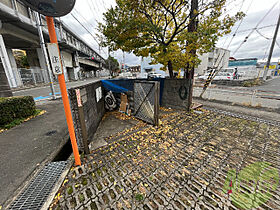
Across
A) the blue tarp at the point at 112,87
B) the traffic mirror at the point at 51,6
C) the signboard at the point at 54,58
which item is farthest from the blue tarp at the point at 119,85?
the traffic mirror at the point at 51,6

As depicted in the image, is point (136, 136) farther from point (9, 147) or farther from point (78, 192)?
point (9, 147)

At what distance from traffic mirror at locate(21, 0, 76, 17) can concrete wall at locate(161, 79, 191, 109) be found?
5546 millimetres

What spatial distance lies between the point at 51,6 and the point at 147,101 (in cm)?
375

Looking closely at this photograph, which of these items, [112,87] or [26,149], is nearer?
[26,149]

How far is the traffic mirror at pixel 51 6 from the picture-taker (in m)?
1.73

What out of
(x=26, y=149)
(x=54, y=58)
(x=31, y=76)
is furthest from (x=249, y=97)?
(x=31, y=76)

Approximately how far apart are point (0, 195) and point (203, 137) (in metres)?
5.05

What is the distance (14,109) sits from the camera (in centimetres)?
491

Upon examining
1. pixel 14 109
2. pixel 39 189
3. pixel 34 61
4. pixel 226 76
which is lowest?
pixel 39 189

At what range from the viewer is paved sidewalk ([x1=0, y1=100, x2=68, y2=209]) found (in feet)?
7.89

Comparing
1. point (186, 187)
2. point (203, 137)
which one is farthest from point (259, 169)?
point (186, 187)

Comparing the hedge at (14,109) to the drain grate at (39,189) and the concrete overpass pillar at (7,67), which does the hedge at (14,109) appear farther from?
the concrete overpass pillar at (7,67)

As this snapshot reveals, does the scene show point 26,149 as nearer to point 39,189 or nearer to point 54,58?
point 39,189

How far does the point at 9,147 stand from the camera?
3.46 metres
